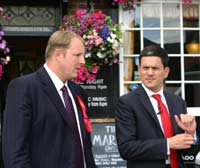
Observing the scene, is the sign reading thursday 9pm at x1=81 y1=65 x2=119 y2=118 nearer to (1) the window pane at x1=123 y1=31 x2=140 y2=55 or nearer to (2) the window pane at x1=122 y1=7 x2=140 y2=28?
Answer: (1) the window pane at x1=123 y1=31 x2=140 y2=55

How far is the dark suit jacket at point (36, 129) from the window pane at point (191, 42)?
4134 millimetres

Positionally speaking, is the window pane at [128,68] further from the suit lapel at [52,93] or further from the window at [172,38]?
the suit lapel at [52,93]

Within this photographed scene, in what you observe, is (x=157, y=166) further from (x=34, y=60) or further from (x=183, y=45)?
(x=34, y=60)

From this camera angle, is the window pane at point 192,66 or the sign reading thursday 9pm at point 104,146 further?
the window pane at point 192,66

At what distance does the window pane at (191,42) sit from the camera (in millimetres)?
6496

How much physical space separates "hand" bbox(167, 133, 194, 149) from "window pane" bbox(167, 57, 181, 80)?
3.61 metres

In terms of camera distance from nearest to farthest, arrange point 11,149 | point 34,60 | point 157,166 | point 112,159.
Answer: point 11,149 → point 157,166 → point 112,159 → point 34,60

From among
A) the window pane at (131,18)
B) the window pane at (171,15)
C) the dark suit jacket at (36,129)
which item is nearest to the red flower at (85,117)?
the dark suit jacket at (36,129)

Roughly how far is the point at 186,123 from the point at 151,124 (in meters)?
0.25

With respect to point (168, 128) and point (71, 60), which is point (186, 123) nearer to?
point (168, 128)

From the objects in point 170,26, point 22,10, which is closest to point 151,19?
point 170,26

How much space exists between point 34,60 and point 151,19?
2.73 meters

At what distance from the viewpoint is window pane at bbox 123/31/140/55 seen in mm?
6379

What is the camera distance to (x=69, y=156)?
2668 mm
